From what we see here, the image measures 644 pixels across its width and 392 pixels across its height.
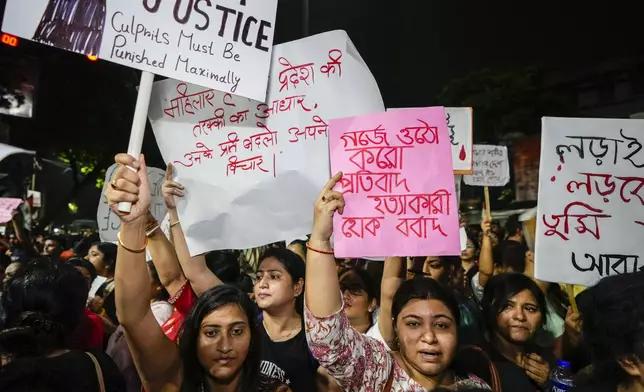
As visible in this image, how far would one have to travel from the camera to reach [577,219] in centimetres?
306

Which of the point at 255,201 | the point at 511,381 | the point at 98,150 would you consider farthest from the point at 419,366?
the point at 98,150

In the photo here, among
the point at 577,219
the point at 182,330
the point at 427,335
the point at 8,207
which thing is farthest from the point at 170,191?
the point at 8,207

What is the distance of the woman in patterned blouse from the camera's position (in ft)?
6.84

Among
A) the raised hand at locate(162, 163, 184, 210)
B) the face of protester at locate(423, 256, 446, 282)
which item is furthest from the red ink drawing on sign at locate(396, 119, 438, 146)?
the face of protester at locate(423, 256, 446, 282)

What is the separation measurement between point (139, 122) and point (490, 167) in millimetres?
5757

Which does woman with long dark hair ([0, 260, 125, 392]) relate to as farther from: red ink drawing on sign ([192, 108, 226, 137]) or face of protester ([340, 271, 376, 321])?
face of protester ([340, 271, 376, 321])

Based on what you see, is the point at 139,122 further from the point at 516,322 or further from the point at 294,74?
the point at 516,322

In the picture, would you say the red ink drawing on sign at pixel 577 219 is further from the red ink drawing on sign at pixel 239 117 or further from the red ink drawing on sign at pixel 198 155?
the red ink drawing on sign at pixel 198 155

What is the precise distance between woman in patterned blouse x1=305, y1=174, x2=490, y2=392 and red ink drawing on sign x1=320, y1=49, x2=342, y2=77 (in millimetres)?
744

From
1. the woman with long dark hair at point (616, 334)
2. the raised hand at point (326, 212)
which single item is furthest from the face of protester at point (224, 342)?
the woman with long dark hair at point (616, 334)

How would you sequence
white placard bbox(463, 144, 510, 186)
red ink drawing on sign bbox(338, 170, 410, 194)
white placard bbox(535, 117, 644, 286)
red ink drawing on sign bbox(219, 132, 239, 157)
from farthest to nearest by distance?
1. white placard bbox(463, 144, 510, 186)
2. red ink drawing on sign bbox(219, 132, 239, 157)
3. white placard bbox(535, 117, 644, 286)
4. red ink drawing on sign bbox(338, 170, 410, 194)

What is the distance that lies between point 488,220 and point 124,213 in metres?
4.72

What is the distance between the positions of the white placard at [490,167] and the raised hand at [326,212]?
200 inches

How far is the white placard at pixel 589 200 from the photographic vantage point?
2.99m
